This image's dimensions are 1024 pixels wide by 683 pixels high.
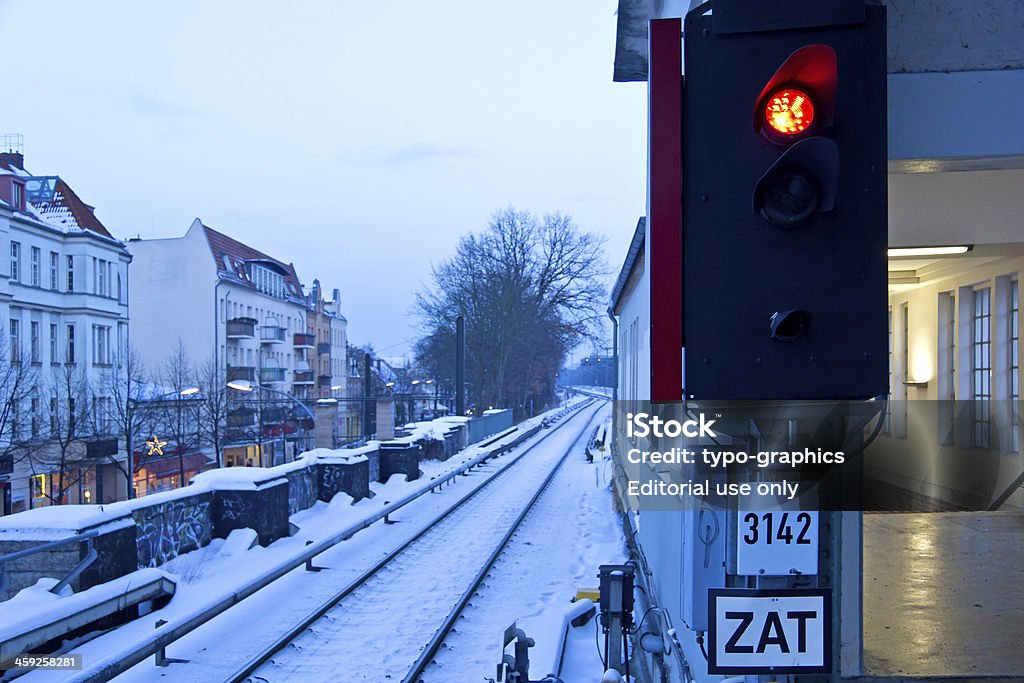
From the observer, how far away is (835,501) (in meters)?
2.91

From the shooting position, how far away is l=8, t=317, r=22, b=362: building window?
29.2 m

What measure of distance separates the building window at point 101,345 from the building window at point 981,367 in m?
36.1

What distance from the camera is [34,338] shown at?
33.3 metres

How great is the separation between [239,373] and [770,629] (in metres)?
52.7

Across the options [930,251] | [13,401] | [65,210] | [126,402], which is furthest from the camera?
[65,210]

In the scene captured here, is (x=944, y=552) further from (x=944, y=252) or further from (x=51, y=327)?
(x=51, y=327)

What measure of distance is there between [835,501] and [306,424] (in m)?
54.2

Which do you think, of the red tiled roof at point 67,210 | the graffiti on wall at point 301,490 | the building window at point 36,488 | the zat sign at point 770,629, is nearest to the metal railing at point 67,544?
the graffiti on wall at point 301,490

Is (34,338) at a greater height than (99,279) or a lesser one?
Answer: lesser

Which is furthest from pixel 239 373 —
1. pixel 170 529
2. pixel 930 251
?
pixel 930 251

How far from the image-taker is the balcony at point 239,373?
5100 centimetres

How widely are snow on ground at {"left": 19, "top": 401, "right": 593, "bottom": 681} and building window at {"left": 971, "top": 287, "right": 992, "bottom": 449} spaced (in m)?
7.71

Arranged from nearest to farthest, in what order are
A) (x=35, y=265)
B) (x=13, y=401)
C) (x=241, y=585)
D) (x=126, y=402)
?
(x=241, y=585) → (x=13, y=401) → (x=126, y=402) → (x=35, y=265)

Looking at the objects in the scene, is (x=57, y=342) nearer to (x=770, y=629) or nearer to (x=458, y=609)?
(x=458, y=609)
